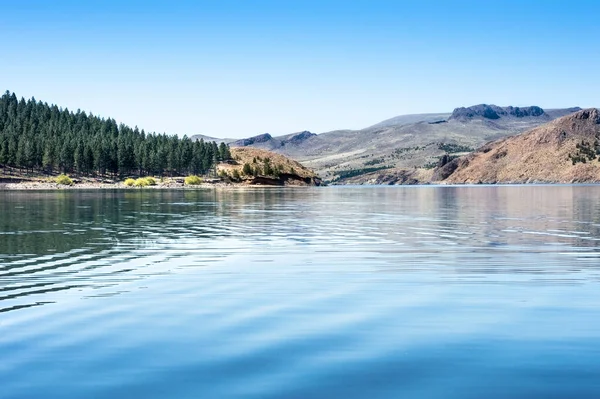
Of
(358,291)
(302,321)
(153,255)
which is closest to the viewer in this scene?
(302,321)

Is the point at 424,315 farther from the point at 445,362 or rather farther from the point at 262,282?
the point at 262,282

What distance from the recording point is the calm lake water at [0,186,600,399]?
11906 mm

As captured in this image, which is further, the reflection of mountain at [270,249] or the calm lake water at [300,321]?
the reflection of mountain at [270,249]

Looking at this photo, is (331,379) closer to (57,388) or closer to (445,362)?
(445,362)

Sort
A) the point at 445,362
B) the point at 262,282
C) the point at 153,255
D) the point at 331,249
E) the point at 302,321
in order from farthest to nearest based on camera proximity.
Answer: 1. the point at 331,249
2. the point at 153,255
3. the point at 262,282
4. the point at 302,321
5. the point at 445,362

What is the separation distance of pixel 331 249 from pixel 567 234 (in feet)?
54.1

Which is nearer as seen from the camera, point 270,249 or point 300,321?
point 300,321

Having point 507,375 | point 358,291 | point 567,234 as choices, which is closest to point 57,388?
point 507,375

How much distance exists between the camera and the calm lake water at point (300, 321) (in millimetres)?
11906

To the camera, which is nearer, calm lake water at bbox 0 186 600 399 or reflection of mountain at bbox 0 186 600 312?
calm lake water at bbox 0 186 600 399

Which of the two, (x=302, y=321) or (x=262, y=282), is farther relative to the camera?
(x=262, y=282)

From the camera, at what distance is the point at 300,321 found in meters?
16.8

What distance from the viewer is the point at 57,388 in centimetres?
1161

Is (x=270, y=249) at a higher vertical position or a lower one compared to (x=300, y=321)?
higher
